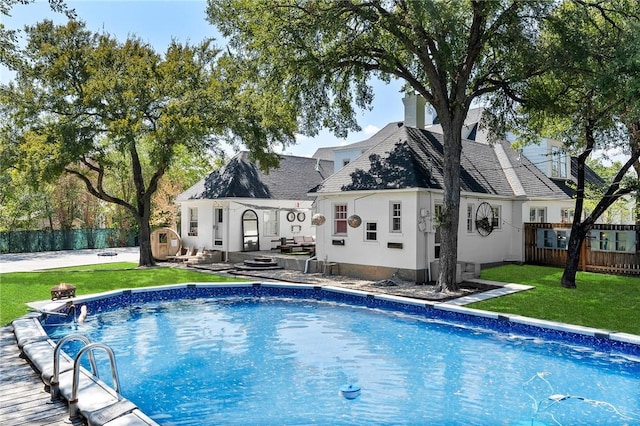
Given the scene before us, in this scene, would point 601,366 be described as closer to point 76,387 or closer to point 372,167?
point 76,387

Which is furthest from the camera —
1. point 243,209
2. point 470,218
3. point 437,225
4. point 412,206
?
point 243,209

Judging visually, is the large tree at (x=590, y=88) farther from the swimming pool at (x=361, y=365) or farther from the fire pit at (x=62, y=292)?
the fire pit at (x=62, y=292)

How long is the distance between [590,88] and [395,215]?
7555 millimetres

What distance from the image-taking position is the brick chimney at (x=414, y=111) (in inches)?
848

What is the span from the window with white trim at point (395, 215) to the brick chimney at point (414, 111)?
6.38 meters

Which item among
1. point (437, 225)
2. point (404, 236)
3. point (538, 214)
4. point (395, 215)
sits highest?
point (538, 214)

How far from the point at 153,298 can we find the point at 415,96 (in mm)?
14833

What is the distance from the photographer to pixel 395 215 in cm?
1709

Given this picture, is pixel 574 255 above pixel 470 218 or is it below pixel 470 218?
below

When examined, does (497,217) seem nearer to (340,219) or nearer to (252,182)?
(340,219)

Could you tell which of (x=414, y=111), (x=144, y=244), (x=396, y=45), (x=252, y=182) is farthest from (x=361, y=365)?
(x=252, y=182)

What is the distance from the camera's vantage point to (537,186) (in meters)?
23.2

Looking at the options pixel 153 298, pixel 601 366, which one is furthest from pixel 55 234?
pixel 601 366

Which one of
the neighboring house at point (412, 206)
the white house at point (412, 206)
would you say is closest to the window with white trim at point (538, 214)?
the white house at point (412, 206)
